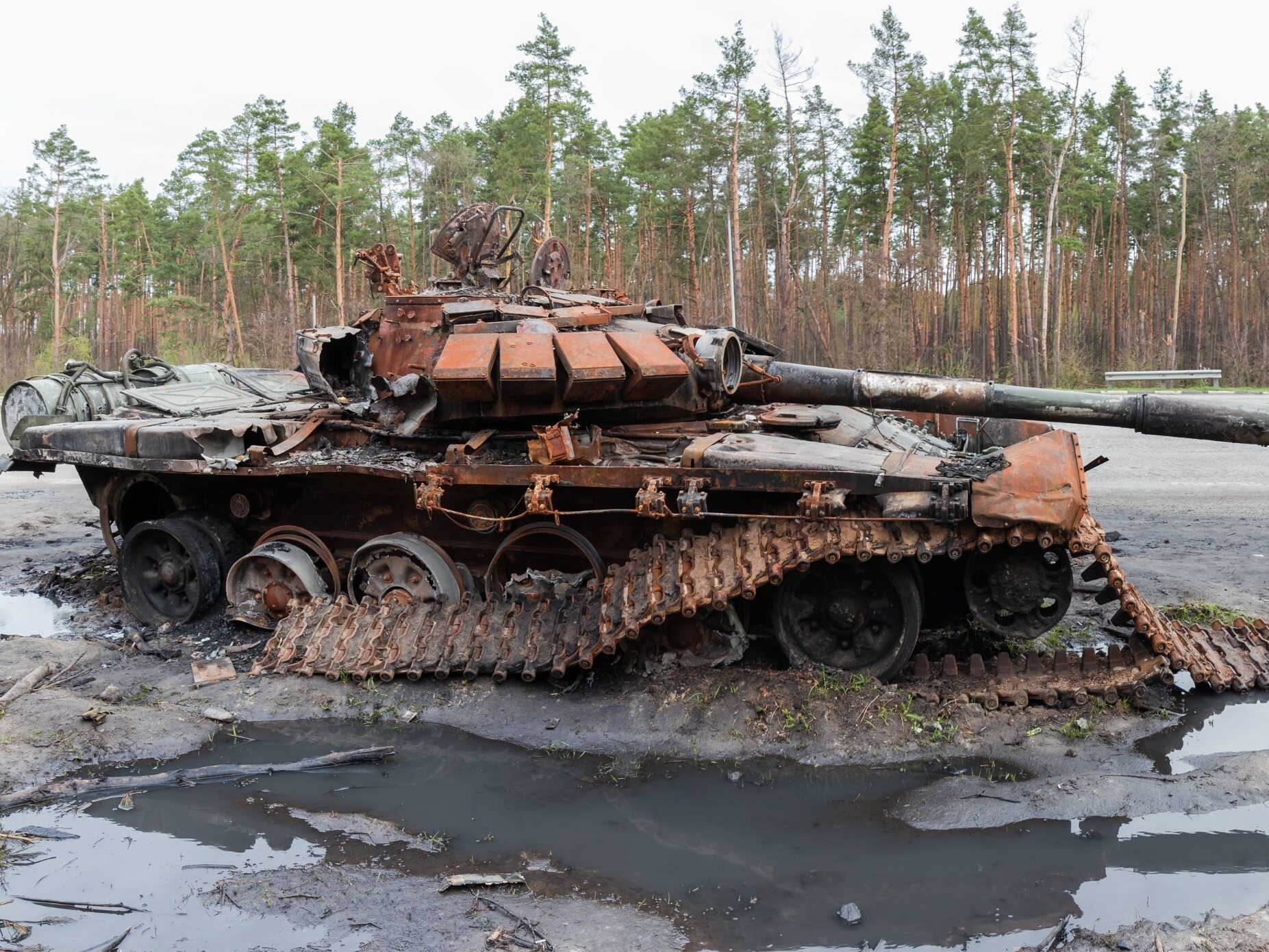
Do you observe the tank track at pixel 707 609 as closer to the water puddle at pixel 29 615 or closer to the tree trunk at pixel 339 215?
the water puddle at pixel 29 615

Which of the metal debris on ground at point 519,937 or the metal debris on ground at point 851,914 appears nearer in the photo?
the metal debris on ground at point 519,937

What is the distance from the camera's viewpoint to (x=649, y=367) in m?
7.10

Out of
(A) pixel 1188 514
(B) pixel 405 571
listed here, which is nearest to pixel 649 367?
(B) pixel 405 571

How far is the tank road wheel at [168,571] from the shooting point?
883 cm

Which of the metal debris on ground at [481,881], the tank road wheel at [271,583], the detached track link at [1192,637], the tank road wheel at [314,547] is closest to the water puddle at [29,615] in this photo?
the tank road wheel at [271,583]

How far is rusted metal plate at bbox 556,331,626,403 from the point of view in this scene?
277 inches

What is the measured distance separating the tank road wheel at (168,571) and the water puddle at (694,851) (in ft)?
9.13

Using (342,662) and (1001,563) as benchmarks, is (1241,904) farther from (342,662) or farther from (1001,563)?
(342,662)

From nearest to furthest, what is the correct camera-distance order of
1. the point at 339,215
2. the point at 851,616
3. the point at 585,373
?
the point at 851,616
the point at 585,373
the point at 339,215

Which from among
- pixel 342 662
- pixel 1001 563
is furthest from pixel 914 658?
pixel 342 662

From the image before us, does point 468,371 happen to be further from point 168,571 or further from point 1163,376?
point 1163,376

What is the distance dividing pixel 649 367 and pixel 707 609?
168cm

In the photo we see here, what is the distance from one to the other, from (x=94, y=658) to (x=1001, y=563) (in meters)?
6.78

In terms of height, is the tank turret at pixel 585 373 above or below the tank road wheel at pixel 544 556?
above
